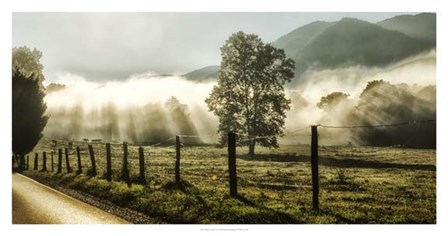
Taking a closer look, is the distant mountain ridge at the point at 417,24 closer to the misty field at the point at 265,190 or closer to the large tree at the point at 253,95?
the misty field at the point at 265,190

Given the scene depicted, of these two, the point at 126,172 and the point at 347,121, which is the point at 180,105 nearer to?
the point at 126,172

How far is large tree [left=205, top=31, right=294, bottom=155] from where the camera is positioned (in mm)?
30141

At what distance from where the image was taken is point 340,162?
30984 mm

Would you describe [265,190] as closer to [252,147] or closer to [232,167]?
[232,167]

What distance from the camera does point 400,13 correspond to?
58.9 feet

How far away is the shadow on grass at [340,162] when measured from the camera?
2728 cm

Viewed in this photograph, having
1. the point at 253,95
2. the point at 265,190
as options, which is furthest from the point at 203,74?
the point at 265,190

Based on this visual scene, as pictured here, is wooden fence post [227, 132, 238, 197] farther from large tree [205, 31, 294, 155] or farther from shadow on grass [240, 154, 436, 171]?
shadow on grass [240, 154, 436, 171]

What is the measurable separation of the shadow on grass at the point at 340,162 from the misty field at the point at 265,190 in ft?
0.22

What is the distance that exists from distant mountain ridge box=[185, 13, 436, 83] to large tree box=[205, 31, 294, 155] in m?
1.46

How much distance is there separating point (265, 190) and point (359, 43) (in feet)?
62.3
